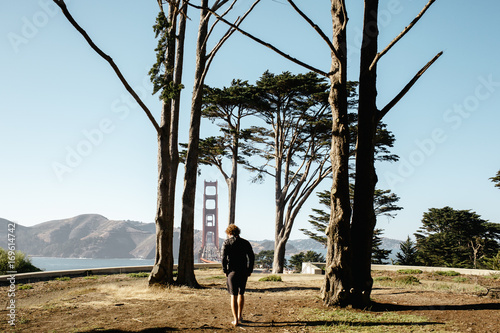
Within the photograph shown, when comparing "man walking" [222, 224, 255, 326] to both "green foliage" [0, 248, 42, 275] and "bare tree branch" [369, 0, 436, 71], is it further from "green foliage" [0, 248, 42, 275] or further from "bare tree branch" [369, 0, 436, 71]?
"green foliage" [0, 248, 42, 275]

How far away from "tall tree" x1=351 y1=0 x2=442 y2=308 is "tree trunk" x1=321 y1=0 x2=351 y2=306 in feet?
0.81

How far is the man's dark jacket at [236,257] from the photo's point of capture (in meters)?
4.30

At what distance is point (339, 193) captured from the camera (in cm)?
551

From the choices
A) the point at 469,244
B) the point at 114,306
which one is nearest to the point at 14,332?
the point at 114,306

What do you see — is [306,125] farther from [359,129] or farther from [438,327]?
[438,327]

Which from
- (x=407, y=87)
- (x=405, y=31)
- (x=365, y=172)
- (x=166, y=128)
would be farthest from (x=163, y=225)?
(x=405, y=31)

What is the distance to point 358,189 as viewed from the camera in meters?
5.74

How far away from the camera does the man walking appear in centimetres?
424

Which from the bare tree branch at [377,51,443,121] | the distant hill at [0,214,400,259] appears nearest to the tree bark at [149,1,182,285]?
the bare tree branch at [377,51,443,121]

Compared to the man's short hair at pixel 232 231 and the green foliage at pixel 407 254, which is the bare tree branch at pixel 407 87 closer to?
the man's short hair at pixel 232 231

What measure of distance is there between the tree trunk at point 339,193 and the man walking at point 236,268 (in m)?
1.58

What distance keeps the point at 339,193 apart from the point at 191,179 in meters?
4.32

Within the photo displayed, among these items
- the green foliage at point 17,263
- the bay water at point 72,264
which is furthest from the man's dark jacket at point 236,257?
the bay water at point 72,264

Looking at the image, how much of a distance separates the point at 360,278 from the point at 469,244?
28.1m
